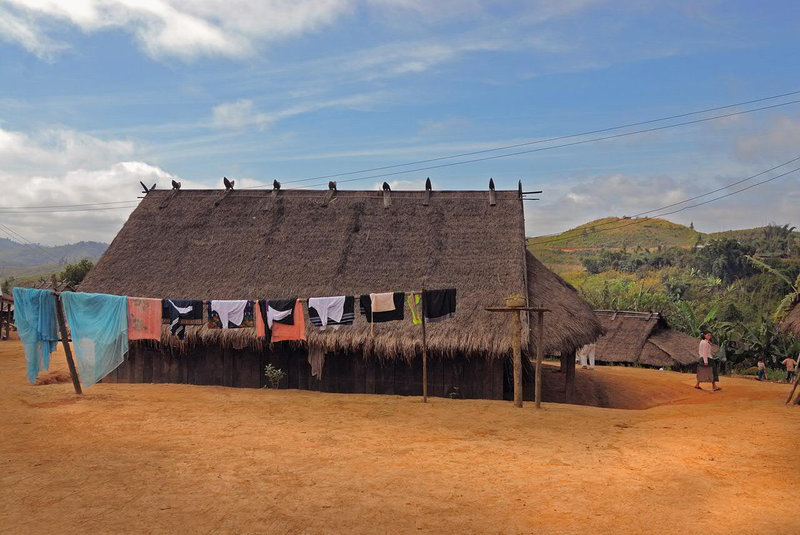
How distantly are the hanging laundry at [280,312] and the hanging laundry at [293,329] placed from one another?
2.6 inches

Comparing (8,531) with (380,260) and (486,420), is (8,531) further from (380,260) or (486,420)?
(380,260)

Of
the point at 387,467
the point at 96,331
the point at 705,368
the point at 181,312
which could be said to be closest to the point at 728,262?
the point at 705,368

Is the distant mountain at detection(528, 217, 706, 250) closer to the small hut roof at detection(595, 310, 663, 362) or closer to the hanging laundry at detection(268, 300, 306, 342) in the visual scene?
the small hut roof at detection(595, 310, 663, 362)

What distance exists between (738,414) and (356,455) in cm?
780

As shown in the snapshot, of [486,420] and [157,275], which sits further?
[157,275]

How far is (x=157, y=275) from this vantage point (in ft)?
57.1

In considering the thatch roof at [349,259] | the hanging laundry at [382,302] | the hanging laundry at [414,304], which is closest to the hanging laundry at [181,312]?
the thatch roof at [349,259]

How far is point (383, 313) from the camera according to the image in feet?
46.7

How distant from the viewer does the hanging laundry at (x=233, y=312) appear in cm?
1498

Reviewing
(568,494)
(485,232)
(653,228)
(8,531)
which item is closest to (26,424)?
Result: (8,531)

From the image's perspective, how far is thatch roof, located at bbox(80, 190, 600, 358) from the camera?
1471 centimetres

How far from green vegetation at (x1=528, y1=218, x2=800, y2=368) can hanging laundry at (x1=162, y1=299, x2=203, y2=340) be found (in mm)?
16975

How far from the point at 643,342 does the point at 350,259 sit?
47.0 ft

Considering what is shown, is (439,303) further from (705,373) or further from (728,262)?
(728,262)
